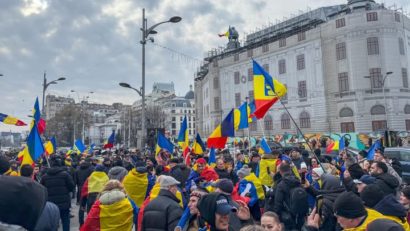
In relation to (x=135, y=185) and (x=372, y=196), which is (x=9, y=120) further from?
(x=372, y=196)

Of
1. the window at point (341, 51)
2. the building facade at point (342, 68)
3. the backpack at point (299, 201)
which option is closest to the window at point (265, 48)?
the building facade at point (342, 68)

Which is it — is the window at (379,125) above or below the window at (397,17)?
below

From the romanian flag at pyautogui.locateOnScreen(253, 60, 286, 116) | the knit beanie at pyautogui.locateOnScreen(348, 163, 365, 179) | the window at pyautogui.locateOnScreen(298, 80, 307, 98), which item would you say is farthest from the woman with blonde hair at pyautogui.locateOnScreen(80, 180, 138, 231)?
the window at pyautogui.locateOnScreen(298, 80, 307, 98)

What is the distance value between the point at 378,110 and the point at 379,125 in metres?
1.81

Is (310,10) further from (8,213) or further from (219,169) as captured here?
(8,213)

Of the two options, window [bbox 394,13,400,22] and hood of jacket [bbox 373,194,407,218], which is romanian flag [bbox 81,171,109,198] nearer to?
hood of jacket [bbox 373,194,407,218]

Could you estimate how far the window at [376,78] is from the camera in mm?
37719

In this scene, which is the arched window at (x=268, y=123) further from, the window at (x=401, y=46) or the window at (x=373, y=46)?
the window at (x=401, y=46)

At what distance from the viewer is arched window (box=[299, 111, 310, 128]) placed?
140 ft

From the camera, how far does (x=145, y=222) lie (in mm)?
4035

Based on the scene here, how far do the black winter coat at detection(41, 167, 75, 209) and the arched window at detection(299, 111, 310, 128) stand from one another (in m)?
38.8

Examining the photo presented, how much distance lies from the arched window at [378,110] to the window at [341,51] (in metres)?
7.16

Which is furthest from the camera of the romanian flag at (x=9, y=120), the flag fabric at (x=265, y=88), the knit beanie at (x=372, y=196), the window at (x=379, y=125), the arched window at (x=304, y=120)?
the arched window at (x=304, y=120)

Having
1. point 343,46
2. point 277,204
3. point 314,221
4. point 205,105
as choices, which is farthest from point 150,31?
point 205,105
